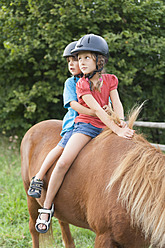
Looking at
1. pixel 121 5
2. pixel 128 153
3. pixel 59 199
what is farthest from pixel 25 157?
pixel 121 5

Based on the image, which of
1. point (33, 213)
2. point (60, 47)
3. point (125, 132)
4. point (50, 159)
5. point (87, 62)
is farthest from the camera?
point (60, 47)

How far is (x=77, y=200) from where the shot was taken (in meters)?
2.07

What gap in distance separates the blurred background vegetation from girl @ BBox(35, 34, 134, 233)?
3568mm

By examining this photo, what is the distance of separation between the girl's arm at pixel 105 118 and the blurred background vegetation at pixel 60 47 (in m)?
3.74

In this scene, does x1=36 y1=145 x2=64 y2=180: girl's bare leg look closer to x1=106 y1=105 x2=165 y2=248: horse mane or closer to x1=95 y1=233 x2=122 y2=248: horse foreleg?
x1=106 y1=105 x2=165 y2=248: horse mane

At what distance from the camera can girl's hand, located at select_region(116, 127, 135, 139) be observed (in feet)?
6.40

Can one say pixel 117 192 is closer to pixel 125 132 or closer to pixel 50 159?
pixel 125 132

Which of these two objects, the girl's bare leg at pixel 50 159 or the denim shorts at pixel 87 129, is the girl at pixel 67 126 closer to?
the girl's bare leg at pixel 50 159

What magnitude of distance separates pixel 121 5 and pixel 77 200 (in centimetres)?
527

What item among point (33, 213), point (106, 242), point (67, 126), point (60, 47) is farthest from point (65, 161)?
point (60, 47)

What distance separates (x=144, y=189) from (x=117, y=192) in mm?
181

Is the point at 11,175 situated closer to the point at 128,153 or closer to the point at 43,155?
the point at 43,155

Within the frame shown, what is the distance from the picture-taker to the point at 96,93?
2.17 m

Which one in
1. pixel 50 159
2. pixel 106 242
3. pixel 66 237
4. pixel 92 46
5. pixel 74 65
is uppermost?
pixel 92 46
